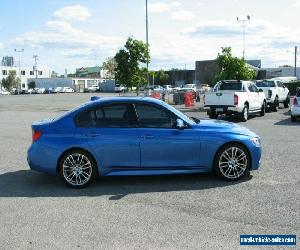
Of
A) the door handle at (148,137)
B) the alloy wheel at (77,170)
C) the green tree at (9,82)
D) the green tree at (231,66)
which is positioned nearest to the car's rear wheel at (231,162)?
the door handle at (148,137)

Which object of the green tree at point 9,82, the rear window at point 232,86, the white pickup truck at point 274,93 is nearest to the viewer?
the rear window at point 232,86

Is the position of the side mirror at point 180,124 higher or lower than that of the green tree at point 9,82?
lower

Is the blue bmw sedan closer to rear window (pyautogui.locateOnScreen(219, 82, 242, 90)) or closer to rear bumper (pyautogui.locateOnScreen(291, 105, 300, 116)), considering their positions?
rear bumper (pyautogui.locateOnScreen(291, 105, 300, 116))

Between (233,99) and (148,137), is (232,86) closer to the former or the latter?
(233,99)

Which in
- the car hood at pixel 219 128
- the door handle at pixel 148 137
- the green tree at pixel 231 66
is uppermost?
the green tree at pixel 231 66

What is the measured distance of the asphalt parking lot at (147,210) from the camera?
16.6 feet

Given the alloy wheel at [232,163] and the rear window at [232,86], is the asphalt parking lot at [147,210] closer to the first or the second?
the alloy wheel at [232,163]

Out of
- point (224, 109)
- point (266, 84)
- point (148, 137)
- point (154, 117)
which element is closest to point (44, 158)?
point (148, 137)

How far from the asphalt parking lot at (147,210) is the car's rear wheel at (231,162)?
16 cm

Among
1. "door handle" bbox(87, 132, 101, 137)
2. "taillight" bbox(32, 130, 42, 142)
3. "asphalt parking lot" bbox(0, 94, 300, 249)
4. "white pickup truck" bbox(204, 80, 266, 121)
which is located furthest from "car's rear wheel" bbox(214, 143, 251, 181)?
"white pickup truck" bbox(204, 80, 266, 121)

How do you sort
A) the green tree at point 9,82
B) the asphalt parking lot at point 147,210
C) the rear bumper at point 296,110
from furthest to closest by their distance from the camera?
the green tree at point 9,82 → the rear bumper at point 296,110 → the asphalt parking lot at point 147,210

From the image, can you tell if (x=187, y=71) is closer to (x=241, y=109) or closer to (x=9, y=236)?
(x=241, y=109)

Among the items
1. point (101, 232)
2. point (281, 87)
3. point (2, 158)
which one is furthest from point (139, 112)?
point (281, 87)

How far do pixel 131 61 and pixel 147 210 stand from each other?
26.1 metres
